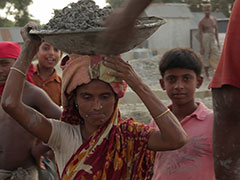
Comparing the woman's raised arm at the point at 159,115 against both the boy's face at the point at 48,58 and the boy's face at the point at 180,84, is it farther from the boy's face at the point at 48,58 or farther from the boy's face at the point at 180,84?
the boy's face at the point at 48,58

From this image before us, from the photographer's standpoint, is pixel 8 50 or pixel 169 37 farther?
pixel 169 37

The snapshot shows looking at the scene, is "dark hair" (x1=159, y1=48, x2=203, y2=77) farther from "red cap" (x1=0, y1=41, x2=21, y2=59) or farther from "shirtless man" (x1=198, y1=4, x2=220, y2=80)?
"shirtless man" (x1=198, y1=4, x2=220, y2=80)

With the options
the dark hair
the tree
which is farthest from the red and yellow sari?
the tree

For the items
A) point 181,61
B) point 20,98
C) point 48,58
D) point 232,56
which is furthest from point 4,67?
point 232,56

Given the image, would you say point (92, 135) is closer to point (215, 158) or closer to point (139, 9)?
point (215, 158)

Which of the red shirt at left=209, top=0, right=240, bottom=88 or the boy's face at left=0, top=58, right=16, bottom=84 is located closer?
the red shirt at left=209, top=0, right=240, bottom=88

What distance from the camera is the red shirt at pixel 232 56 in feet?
6.01

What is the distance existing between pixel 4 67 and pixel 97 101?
1.27 metres

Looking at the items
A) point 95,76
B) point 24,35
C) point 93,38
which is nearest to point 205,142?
point 95,76

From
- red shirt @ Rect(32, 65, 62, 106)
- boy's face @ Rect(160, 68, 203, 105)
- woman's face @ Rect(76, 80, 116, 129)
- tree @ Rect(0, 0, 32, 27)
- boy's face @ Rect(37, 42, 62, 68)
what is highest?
woman's face @ Rect(76, 80, 116, 129)

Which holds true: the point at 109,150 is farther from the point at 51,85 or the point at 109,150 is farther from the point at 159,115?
the point at 51,85

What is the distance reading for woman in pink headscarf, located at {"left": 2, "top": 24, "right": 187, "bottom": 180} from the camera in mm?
2182

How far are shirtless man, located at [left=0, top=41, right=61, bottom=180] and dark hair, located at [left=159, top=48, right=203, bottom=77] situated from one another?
0.97m

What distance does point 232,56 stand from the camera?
73.3 inches
